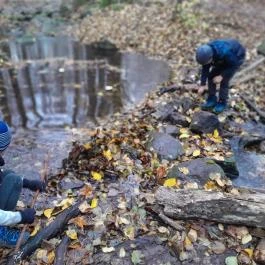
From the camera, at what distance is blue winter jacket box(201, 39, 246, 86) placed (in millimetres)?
5723

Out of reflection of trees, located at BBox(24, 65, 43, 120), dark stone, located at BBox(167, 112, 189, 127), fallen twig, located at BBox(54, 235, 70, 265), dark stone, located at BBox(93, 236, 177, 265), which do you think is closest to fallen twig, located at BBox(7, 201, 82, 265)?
fallen twig, located at BBox(54, 235, 70, 265)

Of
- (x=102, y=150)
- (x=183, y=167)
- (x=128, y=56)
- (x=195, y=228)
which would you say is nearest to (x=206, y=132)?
(x=183, y=167)

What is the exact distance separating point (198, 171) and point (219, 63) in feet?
7.52

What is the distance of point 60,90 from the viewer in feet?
28.8

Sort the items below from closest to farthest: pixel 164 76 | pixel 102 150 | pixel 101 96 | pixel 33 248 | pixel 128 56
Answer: pixel 33 248
pixel 102 150
pixel 101 96
pixel 164 76
pixel 128 56

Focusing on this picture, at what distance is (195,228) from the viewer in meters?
3.85

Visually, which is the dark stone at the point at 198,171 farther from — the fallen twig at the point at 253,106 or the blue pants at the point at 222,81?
the fallen twig at the point at 253,106

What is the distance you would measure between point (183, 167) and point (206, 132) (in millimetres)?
1327

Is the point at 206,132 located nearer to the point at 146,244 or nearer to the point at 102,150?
the point at 102,150

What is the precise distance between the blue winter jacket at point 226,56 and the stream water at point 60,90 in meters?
2.55

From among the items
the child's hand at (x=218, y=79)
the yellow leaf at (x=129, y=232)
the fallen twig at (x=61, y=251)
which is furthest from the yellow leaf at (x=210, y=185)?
the child's hand at (x=218, y=79)

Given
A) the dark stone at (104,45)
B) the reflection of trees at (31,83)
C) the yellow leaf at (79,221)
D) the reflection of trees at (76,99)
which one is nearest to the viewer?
the yellow leaf at (79,221)

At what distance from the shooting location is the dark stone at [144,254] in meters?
3.57

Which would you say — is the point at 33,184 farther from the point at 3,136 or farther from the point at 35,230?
the point at 3,136
